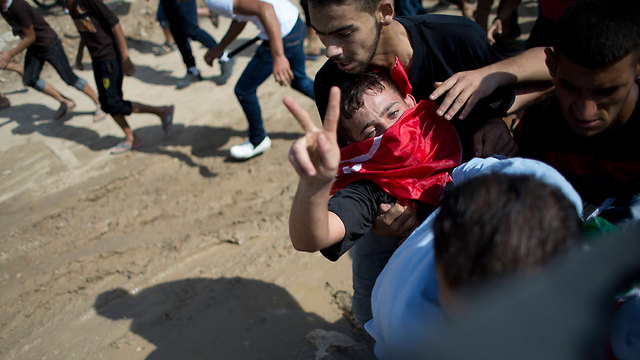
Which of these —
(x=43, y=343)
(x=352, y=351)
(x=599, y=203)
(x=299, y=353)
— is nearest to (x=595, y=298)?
(x=599, y=203)

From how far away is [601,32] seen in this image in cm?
126

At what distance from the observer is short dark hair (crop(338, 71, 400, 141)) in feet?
5.38

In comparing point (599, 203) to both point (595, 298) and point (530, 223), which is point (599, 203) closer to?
point (595, 298)

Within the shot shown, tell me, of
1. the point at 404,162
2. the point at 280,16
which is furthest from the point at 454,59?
the point at 280,16

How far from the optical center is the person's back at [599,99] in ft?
4.17

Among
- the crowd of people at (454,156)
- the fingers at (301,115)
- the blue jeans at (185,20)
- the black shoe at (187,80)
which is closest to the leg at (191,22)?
the blue jeans at (185,20)

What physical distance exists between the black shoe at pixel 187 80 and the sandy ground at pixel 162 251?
27.0 inches

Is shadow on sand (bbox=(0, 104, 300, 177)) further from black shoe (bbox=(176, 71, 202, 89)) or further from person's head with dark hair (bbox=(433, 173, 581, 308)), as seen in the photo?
person's head with dark hair (bbox=(433, 173, 581, 308))

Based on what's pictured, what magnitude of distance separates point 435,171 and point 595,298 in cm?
80

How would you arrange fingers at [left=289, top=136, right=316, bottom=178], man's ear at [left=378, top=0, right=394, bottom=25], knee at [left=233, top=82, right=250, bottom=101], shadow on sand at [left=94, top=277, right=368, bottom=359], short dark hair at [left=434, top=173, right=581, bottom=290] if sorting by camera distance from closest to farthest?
short dark hair at [left=434, top=173, right=581, bottom=290] → fingers at [left=289, top=136, right=316, bottom=178] → man's ear at [left=378, top=0, right=394, bottom=25] → shadow on sand at [left=94, top=277, right=368, bottom=359] → knee at [left=233, top=82, right=250, bottom=101]

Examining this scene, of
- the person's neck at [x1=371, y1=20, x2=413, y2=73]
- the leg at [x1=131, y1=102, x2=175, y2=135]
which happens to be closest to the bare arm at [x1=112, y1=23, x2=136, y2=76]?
the leg at [x1=131, y1=102, x2=175, y2=135]

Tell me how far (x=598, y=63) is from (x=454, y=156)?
54 cm

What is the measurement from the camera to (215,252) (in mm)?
3111

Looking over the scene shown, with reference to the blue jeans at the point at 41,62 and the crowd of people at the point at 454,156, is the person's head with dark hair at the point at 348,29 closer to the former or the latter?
the crowd of people at the point at 454,156
